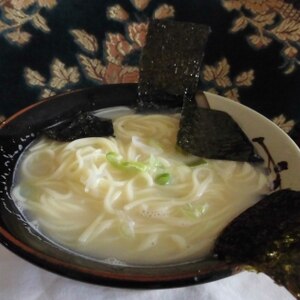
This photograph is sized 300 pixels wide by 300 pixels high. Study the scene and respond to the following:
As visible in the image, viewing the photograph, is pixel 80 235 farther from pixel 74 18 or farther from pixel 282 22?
pixel 282 22

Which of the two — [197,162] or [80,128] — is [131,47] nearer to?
[80,128]

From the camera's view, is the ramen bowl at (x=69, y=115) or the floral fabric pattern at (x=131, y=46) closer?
the ramen bowl at (x=69, y=115)

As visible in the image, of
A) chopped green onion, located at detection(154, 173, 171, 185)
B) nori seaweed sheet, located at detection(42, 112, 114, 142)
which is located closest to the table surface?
chopped green onion, located at detection(154, 173, 171, 185)

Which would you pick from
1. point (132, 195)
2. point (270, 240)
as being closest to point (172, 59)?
point (132, 195)

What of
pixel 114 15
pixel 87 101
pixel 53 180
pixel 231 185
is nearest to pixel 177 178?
pixel 231 185

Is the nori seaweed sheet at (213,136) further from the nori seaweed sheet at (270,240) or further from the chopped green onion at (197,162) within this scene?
the nori seaweed sheet at (270,240)

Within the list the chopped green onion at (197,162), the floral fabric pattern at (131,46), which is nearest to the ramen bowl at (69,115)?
the chopped green onion at (197,162)
